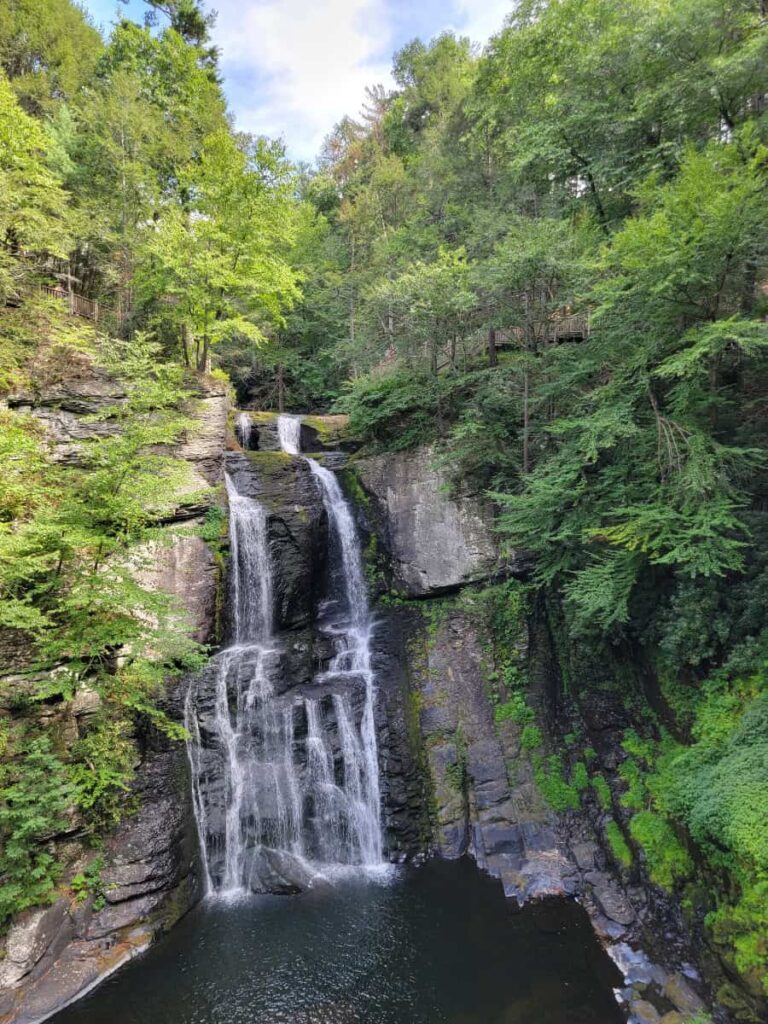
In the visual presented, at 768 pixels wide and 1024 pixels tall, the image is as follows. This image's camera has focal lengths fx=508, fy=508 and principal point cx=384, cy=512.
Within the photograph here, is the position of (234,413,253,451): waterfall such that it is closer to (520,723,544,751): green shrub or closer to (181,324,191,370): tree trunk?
(181,324,191,370): tree trunk

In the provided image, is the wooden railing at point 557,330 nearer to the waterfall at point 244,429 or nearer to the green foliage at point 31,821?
the waterfall at point 244,429

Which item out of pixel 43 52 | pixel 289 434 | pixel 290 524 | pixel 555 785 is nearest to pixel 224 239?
pixel 289 434

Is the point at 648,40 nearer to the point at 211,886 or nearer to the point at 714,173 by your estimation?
the point at 714,173

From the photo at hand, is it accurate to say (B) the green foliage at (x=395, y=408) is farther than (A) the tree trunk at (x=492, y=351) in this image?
Yes

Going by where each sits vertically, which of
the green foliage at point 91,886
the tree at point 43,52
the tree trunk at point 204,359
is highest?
the tree at point 43,52

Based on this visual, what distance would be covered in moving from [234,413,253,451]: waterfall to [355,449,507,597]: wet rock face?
4.62m

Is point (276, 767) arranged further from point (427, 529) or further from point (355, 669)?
point (427, 529)

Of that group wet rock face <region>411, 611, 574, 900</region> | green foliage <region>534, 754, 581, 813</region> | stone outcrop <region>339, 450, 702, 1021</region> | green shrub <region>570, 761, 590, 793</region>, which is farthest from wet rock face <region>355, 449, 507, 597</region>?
green shrub <region>570, 761, 590, 793</region>

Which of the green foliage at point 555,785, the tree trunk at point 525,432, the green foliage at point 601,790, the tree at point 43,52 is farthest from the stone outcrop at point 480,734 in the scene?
the tree at point 43,52

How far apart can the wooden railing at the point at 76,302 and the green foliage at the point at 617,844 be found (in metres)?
18.1

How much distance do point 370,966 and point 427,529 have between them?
876cm

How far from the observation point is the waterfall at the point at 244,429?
53.9 feet

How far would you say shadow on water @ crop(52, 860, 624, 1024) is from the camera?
629 centimetres

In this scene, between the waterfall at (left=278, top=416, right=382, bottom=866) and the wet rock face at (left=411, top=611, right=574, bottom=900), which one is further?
the waterfall at (left=278, top=416, right=382, bottom=866)
